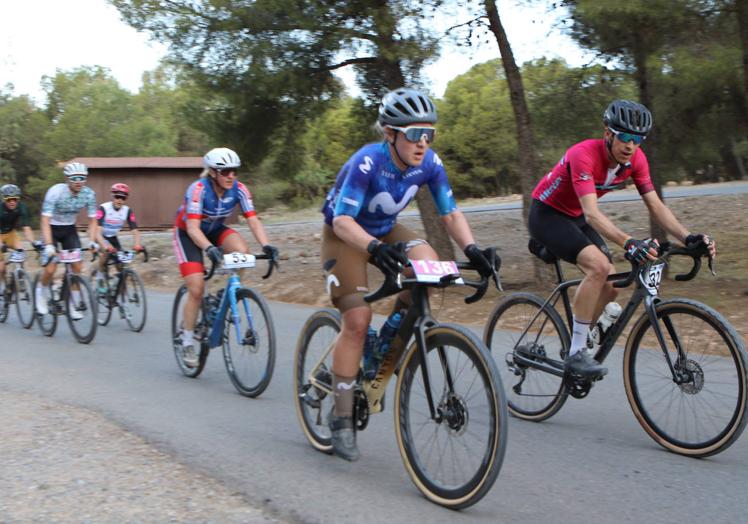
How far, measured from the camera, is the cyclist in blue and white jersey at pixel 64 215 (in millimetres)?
10945

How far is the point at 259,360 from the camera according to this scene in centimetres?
720

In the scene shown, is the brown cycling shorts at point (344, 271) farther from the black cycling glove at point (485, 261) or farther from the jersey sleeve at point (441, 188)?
the black cycling glove at point (485, 261)

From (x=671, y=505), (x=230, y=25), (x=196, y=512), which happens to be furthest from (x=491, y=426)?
(x=230, y=25)

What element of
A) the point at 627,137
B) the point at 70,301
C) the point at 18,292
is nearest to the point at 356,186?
the point at 627,137

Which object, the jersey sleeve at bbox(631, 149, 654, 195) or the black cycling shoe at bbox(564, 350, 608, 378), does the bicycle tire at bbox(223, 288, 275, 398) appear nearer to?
the black cycling shoe at bbox(564, 350, 608, 378)

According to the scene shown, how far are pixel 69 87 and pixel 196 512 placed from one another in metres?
63.5

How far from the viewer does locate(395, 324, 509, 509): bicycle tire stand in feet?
13.0

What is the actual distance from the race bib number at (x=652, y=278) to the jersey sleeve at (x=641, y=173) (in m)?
0.71

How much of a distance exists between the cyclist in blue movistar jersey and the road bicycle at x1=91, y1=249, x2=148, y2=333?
22.7 ft

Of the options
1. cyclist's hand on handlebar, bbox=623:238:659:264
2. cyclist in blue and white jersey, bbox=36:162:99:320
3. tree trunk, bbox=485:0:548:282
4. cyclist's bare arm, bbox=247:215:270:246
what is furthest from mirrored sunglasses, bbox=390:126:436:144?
tree trunk, bbox=485:0:548:282

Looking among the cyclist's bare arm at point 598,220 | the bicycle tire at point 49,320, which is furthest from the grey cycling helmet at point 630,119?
the bicycle tire at point 49,320

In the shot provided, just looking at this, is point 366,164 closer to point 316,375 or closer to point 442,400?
point 442,400

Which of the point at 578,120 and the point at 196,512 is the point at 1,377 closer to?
the point at 196,512

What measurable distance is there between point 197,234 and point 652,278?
3.96 meters
